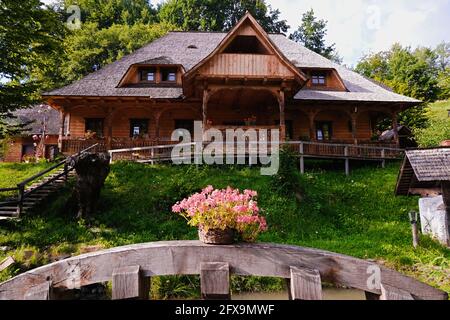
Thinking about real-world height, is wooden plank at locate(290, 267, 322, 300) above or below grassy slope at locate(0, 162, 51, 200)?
below

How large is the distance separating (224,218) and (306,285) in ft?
3.31

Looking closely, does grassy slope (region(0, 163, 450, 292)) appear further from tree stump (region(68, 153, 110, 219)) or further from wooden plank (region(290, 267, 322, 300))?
wooden plank (region(290, 267, 322, 300))

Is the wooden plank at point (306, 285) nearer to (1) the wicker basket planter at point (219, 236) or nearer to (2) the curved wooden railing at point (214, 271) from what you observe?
(2) the curved wooden railing at point (214, 271)

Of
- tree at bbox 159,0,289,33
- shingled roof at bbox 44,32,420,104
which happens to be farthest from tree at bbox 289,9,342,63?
shingled roof at bbox 44,32,420,104

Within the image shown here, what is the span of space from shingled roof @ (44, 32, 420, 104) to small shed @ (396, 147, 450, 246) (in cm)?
1146

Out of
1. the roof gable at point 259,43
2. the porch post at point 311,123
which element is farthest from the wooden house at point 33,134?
the porch post at point 311,123

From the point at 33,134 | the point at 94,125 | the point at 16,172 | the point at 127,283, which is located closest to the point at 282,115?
the point at 94,125

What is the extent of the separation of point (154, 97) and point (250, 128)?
6.31 m

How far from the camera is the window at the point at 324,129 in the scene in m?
23.1

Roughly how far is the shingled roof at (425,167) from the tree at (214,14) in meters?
37.5

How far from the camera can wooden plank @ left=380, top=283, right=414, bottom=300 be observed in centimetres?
296

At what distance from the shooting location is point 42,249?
11.0 meters

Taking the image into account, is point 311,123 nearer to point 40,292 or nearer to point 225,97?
point 225,97
